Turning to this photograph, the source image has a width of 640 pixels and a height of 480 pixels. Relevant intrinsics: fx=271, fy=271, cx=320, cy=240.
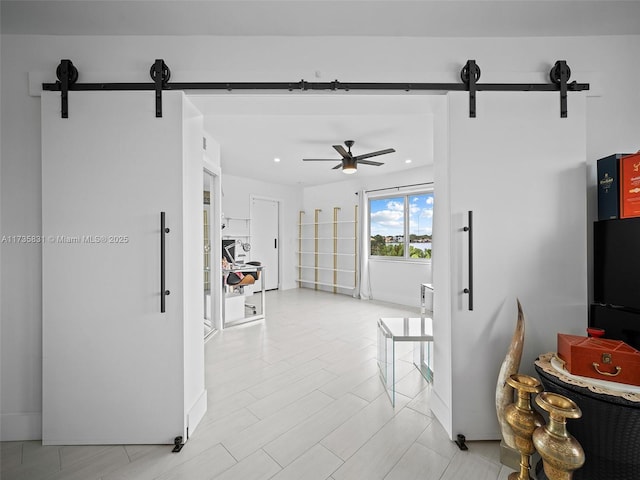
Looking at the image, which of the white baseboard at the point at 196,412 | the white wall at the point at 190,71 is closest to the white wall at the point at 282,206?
the white wall at the point at 190,71

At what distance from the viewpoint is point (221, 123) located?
2.97 m

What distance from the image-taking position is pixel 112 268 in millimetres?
1617

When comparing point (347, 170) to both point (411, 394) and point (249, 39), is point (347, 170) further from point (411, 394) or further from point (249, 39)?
point (411, 394)

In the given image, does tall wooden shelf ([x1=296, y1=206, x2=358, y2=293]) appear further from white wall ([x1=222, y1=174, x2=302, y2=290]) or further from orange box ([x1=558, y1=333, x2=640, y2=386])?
orange box ([x1=558, y1=333, x2=640, y2=386])

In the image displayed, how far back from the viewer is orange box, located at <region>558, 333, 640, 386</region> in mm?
1131

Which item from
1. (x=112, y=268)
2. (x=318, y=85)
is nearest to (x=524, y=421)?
(x=318, y=85)

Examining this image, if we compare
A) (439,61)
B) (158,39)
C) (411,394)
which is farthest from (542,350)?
(158,39)

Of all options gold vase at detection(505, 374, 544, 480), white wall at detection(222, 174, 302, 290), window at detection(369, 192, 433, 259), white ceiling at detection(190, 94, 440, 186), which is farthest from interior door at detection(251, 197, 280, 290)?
gold vase at detection(505, 374, 544, 480)

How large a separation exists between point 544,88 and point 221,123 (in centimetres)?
281

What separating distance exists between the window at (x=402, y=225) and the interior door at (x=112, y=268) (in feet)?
14.4

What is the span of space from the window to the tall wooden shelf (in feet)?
1.43

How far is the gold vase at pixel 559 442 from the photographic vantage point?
3.52 ft

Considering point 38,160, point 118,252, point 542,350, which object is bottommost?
point 542,350

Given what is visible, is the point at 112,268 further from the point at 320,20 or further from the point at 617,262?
the point at 617,262
